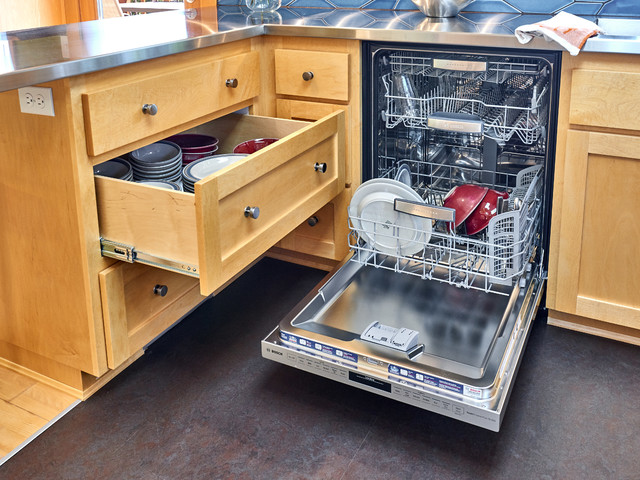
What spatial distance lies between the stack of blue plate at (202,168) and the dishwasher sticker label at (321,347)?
0.47 meters

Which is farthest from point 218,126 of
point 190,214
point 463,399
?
point 463,399

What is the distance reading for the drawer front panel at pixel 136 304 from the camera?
1.56 metres

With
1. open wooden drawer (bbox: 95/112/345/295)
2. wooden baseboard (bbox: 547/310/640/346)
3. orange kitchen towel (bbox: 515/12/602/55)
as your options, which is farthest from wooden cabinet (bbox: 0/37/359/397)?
wooden baseboard (bbox: 547/310/640/346)

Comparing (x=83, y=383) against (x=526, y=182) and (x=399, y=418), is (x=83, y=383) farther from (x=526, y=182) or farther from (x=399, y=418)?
(x=526, y=182)

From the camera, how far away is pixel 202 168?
1.80 meters

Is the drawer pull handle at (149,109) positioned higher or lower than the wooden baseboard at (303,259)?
higher

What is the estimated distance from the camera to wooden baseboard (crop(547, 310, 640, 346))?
6.05ft

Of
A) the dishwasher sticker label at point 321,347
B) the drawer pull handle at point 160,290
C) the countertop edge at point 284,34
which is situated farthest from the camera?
the drawer pull handle at point 160,290

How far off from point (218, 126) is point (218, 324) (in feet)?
1.98

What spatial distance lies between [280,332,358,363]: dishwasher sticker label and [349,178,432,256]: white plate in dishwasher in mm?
350

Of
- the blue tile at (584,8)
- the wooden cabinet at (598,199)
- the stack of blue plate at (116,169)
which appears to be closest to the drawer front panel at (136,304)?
the stack of blue plate at (116,169)

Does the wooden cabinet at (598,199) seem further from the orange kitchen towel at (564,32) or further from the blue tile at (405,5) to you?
the blue tile at (405,5)

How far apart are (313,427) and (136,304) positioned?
0.53m

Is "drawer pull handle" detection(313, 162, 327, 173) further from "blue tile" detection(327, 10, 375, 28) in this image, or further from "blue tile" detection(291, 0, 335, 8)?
"blue tile" detection(291, 0, 335, 8)
